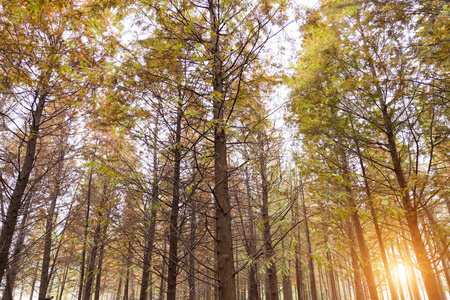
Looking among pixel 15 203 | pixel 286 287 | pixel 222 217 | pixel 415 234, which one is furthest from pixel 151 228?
pixel 286 287

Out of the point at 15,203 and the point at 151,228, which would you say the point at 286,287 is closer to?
the point at 151,228

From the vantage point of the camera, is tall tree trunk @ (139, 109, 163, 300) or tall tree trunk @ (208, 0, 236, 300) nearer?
tall tree trunk @ (208, 0, 236, 300)

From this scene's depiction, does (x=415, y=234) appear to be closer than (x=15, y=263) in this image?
Yes

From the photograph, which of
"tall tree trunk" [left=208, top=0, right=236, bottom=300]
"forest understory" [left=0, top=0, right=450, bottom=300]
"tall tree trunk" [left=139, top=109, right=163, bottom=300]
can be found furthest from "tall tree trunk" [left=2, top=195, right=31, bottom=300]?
"tall tree trunk" [left=208, top=0, right=236, bottom=300]

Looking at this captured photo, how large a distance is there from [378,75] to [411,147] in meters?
2.08

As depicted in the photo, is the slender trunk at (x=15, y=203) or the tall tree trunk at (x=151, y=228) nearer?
the tall tree trunk at (x=151, y=228)

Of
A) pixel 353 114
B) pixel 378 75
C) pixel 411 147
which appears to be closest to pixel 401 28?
pixel 378 75

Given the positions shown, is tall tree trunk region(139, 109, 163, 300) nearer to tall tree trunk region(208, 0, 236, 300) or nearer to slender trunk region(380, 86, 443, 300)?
tall tree trunk region(208, 0, 236, 300)

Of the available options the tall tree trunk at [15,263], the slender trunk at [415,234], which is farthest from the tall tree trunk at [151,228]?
the slender trunk at [415,234]

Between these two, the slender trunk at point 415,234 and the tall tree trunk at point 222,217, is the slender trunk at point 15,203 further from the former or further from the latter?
the slender trunk at point 415,234

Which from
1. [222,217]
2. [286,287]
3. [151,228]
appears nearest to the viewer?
[222,217]

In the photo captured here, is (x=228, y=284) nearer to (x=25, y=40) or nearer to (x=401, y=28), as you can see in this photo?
(x=25, y=40)

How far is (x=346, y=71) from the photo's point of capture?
691cm

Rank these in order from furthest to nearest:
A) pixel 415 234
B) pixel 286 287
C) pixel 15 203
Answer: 1. pixel 286 287
2. pixel 415 234
3. pixel 15 203
